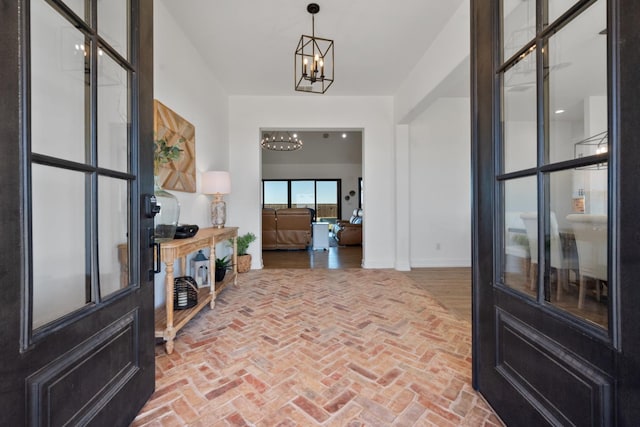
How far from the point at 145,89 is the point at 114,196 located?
0.57m

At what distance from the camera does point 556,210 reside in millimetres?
1068

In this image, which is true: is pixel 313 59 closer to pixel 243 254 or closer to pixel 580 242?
pixel 580 242

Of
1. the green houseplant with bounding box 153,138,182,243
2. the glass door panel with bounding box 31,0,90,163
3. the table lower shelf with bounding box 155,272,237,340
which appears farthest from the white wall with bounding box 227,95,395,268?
the glass door panel with bounding box 31,0,90,163

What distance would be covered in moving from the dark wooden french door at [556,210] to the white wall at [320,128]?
3.17 metres

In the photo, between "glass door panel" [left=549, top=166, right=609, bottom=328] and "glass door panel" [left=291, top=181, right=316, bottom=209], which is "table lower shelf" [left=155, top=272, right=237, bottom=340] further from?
"glass door panel" [left=291, top=181, right=316, bottom=209]

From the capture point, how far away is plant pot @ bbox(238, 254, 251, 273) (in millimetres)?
4297

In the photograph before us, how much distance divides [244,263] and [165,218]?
2367mm

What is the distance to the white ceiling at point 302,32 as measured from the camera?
2.55m

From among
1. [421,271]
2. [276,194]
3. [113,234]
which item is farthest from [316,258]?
[276,194]

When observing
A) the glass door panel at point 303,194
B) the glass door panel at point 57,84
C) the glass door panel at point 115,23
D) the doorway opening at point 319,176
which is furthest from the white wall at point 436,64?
the glass door panel at point 303,194

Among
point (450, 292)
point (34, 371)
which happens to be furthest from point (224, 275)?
point (450, 292)

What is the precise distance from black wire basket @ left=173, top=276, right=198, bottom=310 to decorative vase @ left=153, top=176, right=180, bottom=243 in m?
0.55

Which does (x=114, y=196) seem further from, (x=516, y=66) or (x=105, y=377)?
(x=516, y=66)

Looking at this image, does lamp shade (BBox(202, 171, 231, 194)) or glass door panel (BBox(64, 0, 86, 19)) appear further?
lamp shade (BBox(202, 171, 231, 194))
